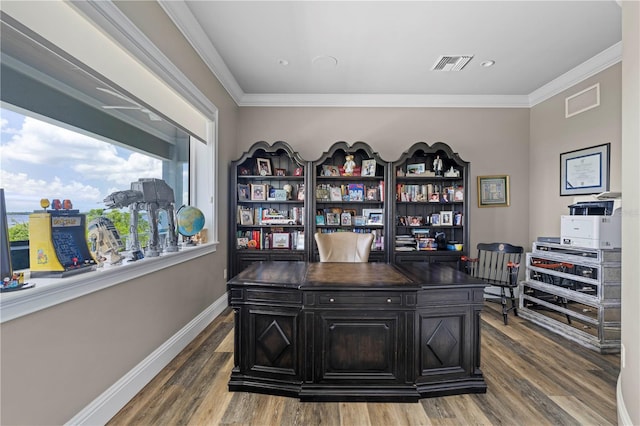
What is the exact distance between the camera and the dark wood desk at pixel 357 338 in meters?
2.02

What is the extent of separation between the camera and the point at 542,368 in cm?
246

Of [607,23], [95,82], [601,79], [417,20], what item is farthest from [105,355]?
[601,79]

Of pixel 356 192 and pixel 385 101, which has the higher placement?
pixel 385 101

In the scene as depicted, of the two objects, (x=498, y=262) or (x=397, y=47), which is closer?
(x=397, y=47)

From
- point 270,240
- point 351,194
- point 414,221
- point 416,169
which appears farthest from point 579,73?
point 270,240

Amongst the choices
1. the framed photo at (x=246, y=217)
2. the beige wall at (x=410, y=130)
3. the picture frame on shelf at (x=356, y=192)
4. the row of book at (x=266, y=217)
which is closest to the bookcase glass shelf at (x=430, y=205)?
the beige wall at (x=410, y=130)

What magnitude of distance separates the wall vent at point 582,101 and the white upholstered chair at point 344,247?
9.63ft

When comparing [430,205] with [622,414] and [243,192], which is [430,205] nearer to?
[243,192]

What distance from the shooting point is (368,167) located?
418 centimetres

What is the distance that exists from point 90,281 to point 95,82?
4.11 feet

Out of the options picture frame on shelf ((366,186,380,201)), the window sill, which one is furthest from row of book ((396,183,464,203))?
the window sill

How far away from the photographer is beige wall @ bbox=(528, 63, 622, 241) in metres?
3.22

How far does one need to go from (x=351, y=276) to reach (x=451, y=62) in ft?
9.01

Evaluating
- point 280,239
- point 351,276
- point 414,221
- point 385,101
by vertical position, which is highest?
point 385,101
